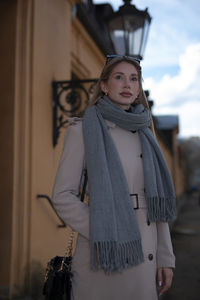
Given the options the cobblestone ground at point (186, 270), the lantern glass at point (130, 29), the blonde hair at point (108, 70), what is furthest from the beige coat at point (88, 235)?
the cobblestone ground at point (186, 270)

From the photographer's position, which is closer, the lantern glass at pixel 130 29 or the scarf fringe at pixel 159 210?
the scarf fringe at pixel 159 210

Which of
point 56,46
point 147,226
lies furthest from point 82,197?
point 56,46

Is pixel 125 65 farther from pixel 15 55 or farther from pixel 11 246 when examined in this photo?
pixel 11 246

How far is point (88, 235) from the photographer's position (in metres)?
1.57

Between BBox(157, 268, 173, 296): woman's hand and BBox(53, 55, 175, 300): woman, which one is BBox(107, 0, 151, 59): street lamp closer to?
BBox(53, 55, 175, 300): woman

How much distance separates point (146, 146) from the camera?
1831mm

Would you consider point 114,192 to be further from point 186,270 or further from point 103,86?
point 186,270

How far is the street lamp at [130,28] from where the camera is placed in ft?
14.1

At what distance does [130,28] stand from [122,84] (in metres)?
2.81

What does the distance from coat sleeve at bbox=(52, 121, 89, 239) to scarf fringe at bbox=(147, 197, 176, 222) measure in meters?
0.33

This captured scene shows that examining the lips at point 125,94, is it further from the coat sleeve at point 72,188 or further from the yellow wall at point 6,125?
the yellow wall at point 6,125

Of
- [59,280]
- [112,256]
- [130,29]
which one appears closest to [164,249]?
[112,256]

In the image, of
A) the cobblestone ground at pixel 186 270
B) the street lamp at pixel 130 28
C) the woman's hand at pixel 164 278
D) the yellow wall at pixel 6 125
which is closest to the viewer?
the woman's hand at pixel 164 278

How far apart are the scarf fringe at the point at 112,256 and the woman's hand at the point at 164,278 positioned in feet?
0.91
